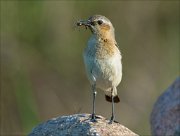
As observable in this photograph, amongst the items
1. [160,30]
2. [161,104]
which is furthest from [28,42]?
[161,104]

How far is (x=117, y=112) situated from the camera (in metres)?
17.9

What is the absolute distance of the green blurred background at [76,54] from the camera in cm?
1730

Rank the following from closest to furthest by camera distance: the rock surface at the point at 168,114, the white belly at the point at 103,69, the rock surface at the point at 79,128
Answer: the rock surface at the point at 79,128, the white belly at the point at 103,69, the rock surface at the point at 168,114

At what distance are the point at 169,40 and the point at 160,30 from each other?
0.99ft

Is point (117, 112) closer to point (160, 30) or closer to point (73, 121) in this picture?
point (160, 30)

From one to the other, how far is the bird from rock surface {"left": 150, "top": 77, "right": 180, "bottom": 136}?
1.12m

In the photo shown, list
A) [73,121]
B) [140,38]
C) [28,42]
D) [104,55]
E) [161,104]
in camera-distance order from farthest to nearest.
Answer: [140,38] → [28,42] → [161,104] → [104,55] → [73,121]

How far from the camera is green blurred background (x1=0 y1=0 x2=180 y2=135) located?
1730 cm

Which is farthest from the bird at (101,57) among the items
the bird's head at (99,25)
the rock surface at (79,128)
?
the rock surface at (79,128)

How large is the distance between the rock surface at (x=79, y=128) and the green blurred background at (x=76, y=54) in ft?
19.5

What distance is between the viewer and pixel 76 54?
18.3 meters

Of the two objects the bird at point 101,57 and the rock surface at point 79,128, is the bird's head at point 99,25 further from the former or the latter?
the rock surface at point 79,128

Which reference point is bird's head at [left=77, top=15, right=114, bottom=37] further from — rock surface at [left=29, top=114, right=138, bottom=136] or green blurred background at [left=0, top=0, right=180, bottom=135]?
green blurred background at [left=0, top=0, right=180, bottom=135]

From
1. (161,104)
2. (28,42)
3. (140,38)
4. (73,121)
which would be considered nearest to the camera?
(73,121)
